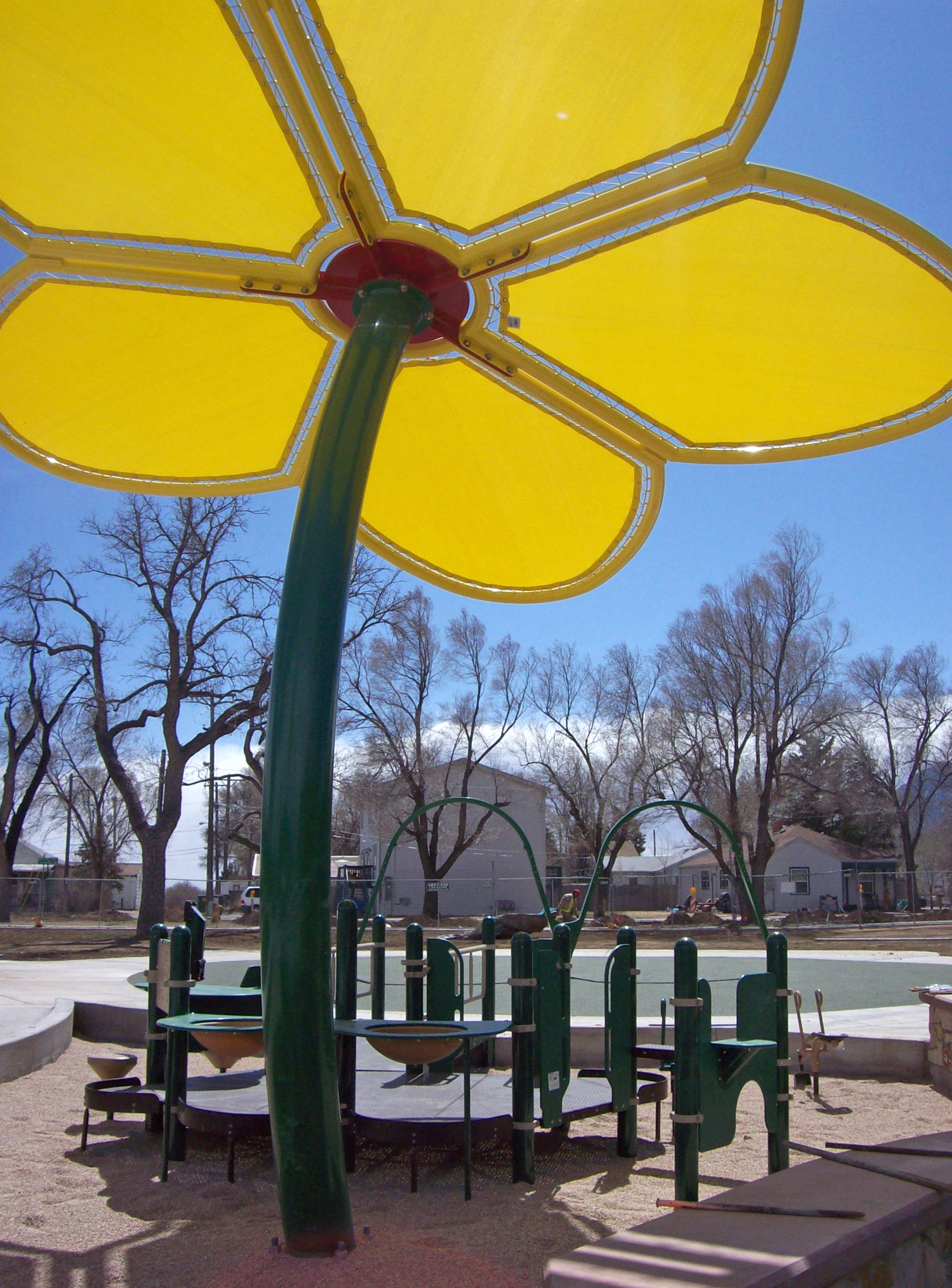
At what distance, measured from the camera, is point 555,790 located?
48.3 metres

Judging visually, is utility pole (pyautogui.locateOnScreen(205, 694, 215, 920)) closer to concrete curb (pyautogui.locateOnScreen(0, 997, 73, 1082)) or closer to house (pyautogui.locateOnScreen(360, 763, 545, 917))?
house (pyautogui.locateOnScreen(360, 763, 545, 917))

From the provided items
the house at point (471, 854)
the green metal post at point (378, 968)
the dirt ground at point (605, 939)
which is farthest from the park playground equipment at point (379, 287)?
the house at point (471, 854)

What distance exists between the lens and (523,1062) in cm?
552

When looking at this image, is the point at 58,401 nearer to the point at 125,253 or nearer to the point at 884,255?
the point at 125,253

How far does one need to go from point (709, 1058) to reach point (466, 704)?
131 feet

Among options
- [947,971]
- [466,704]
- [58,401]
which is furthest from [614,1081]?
[466,704]

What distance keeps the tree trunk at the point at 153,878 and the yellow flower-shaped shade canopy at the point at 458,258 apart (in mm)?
24372

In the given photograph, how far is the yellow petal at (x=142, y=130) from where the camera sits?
417 centimetres

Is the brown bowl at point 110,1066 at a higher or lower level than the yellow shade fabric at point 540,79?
lower

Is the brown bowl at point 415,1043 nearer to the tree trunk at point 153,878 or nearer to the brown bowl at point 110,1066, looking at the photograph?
the brown bowl at point 110,1066

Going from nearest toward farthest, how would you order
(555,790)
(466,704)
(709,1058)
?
(709,1058), (466,704), (555,790)

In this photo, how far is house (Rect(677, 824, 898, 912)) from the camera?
50.5 meters

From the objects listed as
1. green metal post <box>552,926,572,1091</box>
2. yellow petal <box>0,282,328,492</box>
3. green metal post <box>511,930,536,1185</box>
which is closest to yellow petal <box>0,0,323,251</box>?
yellow petal <box>0,282,328,492</box>

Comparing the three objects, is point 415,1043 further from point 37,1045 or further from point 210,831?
point 210,831
